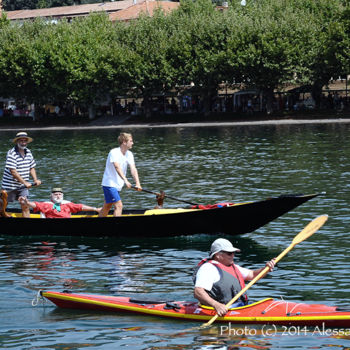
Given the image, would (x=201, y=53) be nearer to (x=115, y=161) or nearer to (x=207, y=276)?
(x=115, y=161)

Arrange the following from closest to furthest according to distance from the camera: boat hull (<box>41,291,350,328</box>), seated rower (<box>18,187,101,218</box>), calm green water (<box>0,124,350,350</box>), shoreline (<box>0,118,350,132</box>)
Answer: boat hull (<box>41,291,350,328</box>) → calm green water (<box>0,124,350,350</box>) → seated rower (<box>18,187,101,218</box>) → shoreline (<box>0,118,350,132</box>)

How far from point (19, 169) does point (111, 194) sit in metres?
2.71

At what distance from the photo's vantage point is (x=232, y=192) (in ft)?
94.4

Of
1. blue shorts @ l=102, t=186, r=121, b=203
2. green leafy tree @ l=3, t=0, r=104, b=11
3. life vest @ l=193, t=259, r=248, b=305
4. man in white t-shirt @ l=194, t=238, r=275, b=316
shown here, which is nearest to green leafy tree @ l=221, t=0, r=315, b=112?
blue shorts @ l=102, t=186, r=121, b=203

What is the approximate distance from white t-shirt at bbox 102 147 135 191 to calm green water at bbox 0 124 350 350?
175 cm

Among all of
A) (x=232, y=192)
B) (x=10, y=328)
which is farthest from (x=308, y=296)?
(x=232, y=192)

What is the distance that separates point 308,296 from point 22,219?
9049 mm

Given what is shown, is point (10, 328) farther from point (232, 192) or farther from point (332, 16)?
point (332, 16)

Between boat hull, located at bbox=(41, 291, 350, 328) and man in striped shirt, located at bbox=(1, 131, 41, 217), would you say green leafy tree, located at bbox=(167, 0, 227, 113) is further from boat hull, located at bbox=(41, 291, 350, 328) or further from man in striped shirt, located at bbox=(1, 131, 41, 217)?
boat hull, located at bbox=(41, 291, 350, 328)

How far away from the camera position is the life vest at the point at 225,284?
1235 centimetres

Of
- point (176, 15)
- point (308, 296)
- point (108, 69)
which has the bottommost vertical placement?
point (308, 296)

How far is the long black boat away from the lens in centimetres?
1940

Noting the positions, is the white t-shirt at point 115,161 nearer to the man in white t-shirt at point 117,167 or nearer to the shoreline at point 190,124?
the man in white t-shirt at point 117,167

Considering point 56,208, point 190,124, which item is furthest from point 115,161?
point 190,124
